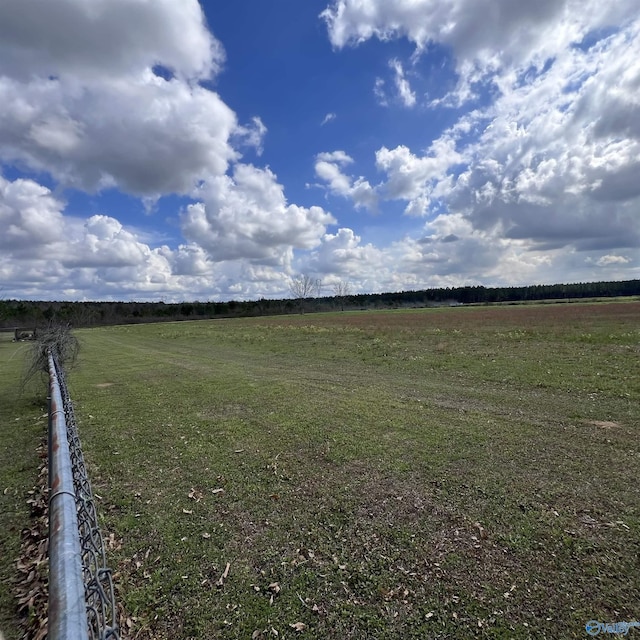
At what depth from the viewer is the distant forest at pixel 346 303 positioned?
92.9 metres

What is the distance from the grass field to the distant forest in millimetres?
83442

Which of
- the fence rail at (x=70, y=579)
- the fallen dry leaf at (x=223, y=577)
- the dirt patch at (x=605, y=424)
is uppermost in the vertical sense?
the fence rail at (x=70, y=579)

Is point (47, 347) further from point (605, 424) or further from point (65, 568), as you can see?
point (605, 424)

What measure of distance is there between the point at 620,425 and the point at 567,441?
168 centimetres

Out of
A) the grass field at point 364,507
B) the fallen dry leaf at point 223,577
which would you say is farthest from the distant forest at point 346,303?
the fallen dry leaf at point 223,577

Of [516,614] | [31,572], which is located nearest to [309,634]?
[516,614]

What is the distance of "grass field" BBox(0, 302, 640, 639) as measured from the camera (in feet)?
9.87

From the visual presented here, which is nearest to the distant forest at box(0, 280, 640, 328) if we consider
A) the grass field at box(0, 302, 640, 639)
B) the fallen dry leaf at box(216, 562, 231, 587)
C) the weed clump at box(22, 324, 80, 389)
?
the weed clump at box(22, 324, 80, 389)

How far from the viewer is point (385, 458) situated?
19.2 feet

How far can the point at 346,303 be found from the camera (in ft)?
417

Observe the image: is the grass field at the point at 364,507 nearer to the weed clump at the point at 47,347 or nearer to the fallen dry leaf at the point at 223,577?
the fallen dry leaf at the point at 223,577

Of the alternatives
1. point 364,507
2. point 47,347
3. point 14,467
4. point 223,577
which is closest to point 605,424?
point 364,507

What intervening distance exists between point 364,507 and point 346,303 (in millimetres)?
123323

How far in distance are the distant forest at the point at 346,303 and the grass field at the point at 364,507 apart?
3285 inches
